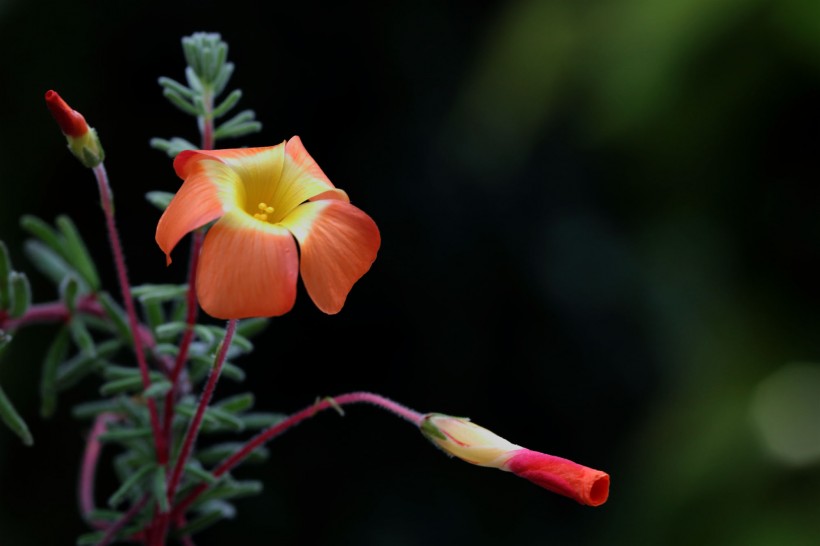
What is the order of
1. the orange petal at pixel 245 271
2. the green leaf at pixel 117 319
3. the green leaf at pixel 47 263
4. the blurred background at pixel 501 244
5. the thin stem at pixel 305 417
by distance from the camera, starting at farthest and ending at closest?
1. the blurred background at pixel 501 244
2. the green leaf at pixel 47 263
3. the green leaf at pixel 117 319
4. the thin stem at pixel 305 417
5. the orange petal at pixel 245 271

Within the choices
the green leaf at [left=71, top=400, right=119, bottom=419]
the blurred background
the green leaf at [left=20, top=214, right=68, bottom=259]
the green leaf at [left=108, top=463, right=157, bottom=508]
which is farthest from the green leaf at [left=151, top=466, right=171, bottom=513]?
the blurred background

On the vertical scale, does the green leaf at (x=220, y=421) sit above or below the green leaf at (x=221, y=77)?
below

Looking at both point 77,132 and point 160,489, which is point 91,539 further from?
point 77,132

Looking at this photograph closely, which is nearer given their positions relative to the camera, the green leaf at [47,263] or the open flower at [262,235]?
the open flower at [262,235]

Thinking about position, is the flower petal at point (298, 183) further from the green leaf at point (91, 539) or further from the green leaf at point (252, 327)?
the green leaf at point (91, 539)

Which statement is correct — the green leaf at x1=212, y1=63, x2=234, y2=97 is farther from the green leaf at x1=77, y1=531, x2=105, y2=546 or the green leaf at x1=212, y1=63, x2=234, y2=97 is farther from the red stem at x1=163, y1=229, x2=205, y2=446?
the green leaf at x1=77, y1=531, x2=105, y2=546

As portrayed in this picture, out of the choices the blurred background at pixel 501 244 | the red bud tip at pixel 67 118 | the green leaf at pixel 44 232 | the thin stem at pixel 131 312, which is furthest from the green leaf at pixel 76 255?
the blurred background at pixel 501 244
